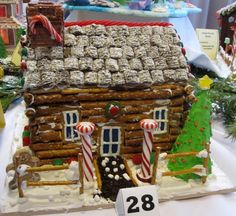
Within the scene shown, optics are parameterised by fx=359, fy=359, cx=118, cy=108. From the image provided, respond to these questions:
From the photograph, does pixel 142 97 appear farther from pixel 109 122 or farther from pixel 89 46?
pixel 89 46

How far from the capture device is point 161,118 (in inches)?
57.1

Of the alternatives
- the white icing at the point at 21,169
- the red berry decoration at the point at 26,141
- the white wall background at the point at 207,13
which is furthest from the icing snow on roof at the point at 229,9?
the white icing at the point at 21,169

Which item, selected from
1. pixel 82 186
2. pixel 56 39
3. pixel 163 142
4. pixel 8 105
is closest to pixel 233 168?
pixel 163 142

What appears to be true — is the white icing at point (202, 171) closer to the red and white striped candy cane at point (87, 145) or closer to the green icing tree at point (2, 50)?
the red and white striped candy cane at point (87, 145)

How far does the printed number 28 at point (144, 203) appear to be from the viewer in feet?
3.59

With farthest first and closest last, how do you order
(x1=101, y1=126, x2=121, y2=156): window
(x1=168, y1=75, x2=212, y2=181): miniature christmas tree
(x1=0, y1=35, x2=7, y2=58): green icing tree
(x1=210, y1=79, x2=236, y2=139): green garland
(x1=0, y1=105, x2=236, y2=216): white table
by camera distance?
(x1=0, y1=35, x2=7, y2=58): green icing tree → (x1=210, y1=79, x2=236, y2=139): green garland → (x1=101, y1=126, x2=121, y2=156): window → (x1=168, y1=75, x2=212, y2=181): miniature christmas tree → (x1=0, y1=105, x2=236, y2=216): white table

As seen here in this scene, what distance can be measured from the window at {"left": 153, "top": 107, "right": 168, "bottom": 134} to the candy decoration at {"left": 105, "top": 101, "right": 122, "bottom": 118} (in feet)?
0.52

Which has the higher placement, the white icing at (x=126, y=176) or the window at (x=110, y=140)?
the window at (x=110, y=140)

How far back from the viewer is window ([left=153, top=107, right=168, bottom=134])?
1434 mm

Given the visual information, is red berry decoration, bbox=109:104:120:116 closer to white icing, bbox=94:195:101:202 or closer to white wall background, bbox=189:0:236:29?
white icing, bbox=94:195:101:202

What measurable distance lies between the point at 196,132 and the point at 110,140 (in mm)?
343

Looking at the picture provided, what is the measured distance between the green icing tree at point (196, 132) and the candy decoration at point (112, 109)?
28 centimetres

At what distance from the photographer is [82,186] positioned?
1.25m

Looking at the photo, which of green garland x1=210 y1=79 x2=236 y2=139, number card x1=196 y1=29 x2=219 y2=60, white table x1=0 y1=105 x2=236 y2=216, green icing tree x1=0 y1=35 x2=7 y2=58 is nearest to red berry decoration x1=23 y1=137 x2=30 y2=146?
white table x1=0 y1=105 x2=236 y2=216
